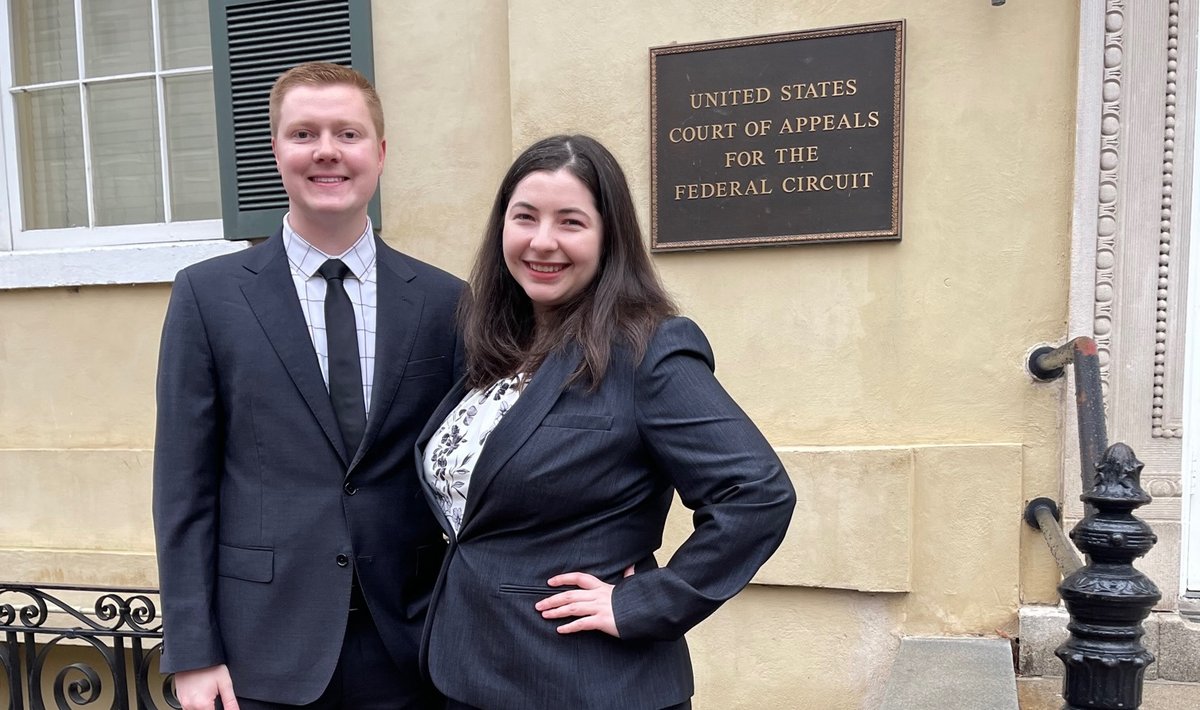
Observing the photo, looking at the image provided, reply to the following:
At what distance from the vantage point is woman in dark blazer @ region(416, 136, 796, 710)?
154cm

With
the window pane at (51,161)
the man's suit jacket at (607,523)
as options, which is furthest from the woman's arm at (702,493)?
the window pane at (51,161)

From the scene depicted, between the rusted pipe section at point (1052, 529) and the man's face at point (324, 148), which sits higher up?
the man's face at point (324, 148)

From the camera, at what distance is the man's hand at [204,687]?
5.92 ft

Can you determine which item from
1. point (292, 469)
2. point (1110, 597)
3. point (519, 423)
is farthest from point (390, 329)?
point (1110, 597)

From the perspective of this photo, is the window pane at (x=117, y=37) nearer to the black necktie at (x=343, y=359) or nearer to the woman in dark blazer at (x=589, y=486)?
the black necktie at (x=343, y=359)

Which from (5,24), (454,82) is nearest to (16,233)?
(5,24)

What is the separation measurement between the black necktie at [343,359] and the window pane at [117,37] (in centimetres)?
331

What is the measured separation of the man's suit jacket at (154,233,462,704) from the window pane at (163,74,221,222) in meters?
2.91

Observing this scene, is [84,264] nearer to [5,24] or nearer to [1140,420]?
[5,24]

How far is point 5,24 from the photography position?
4566mm

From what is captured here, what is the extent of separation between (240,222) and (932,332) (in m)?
3.07

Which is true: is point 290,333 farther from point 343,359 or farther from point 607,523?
point 607,523

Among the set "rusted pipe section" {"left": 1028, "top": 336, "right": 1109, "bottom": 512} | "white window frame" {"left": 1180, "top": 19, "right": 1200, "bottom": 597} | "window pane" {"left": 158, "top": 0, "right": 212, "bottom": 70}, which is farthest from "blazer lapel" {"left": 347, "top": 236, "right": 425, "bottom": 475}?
"window pane" {"left": 158, "top": 0, "right": 212, "bottom": 70}

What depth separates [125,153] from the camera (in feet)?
15.1
